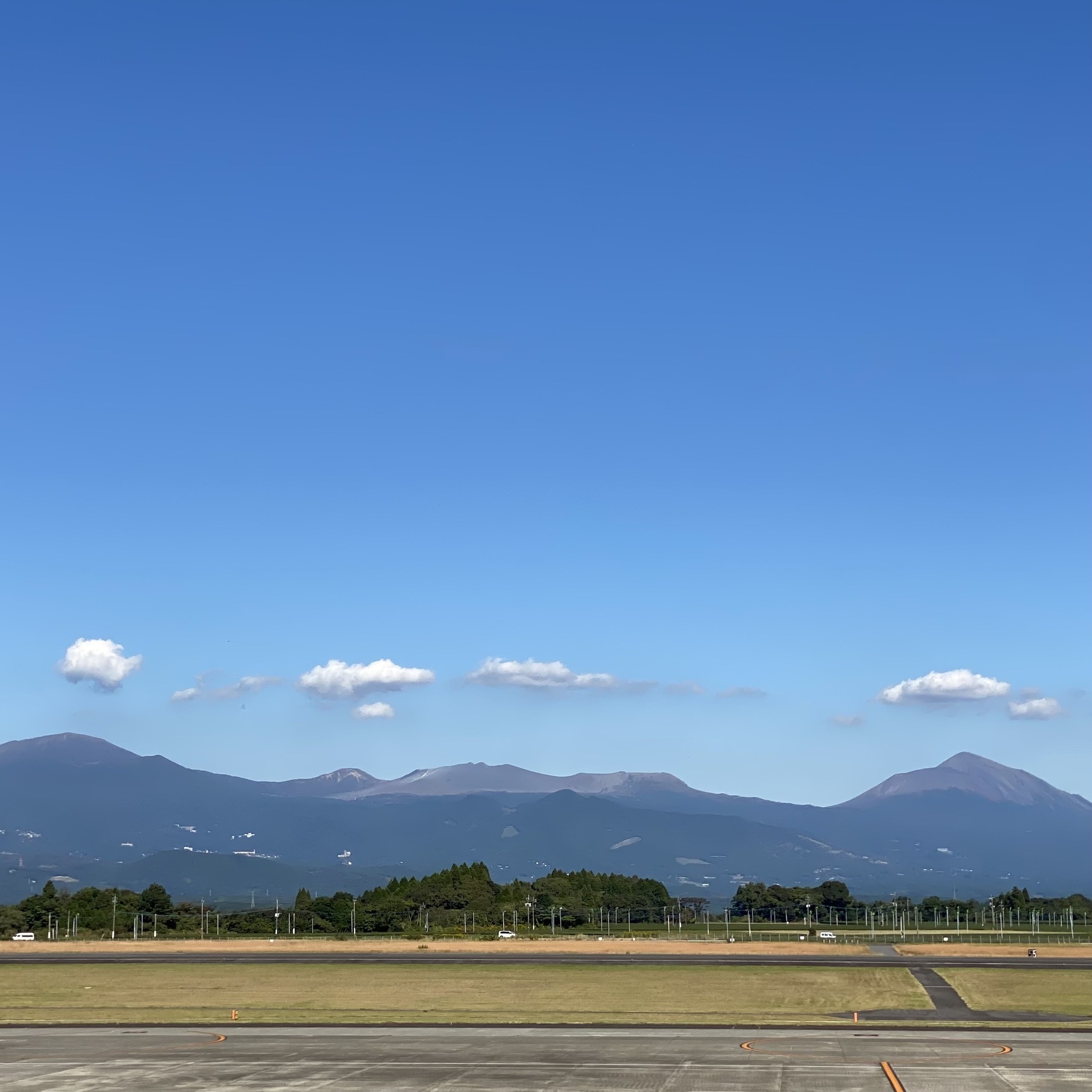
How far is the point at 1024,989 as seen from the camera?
310ft

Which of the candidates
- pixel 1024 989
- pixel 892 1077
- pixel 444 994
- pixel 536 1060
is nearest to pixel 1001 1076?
pixel 892 1077

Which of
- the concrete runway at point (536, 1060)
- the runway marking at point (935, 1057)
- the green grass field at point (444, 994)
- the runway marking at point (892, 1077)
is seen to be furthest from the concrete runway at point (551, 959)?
the runway marking at point (892, 1077)

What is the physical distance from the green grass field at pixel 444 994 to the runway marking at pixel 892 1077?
18148mm

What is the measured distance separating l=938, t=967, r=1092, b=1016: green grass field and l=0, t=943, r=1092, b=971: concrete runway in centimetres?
A: 748

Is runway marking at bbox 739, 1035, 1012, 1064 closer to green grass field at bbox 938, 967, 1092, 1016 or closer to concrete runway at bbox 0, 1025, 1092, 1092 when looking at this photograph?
concrete runway at bbox 0, 1025, 1092, 1092

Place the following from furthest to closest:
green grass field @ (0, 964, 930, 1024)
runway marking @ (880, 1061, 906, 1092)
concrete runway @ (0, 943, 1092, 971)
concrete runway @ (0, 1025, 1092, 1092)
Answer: concrete runway @ (0, 943, 1092, 971), green grass field @ (0, 964, 930, 1024), concrete runway @ (0, 1025, 1092, 1092), runway marking @ (880, 1061, 906, 1092)

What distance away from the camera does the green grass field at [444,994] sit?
7525 cm

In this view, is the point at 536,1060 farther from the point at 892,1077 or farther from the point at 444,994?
the point at 444,994

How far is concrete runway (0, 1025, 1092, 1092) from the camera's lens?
50.1 meters

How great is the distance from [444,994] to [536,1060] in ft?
118

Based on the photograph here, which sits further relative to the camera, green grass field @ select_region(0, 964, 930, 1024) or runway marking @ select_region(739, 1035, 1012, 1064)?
green grass field @ select_region(0, 964, 930, 1024)

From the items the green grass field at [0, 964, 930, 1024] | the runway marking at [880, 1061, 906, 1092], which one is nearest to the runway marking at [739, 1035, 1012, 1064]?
the runway marking at [880, 1061, 906, 1092]

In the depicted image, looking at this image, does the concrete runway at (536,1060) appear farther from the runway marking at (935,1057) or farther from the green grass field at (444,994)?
the green grass field at (444,994)

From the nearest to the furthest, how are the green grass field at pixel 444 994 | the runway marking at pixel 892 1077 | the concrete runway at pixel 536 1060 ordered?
the runway marking at pixel 892 1077, the concrete runway at pixel 536 1060, the green grass field at pixel 444 994
